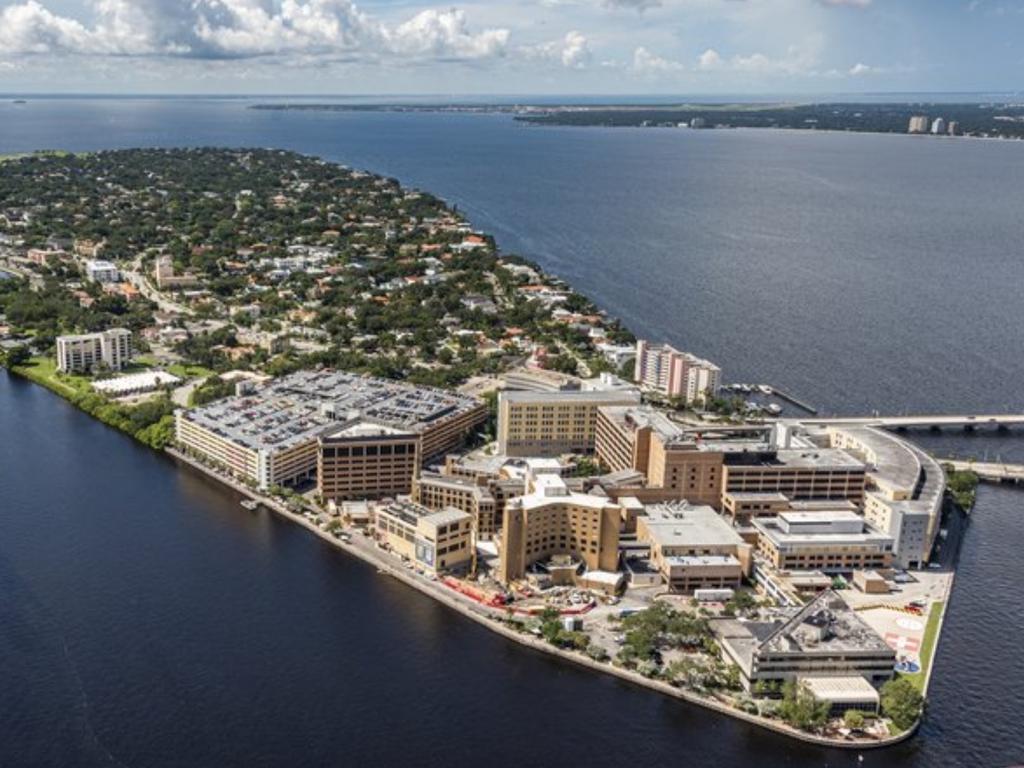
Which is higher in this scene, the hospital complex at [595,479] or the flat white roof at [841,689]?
the hospital complex at [595,479]

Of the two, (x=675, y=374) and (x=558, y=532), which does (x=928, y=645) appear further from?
(x=675, y=374)

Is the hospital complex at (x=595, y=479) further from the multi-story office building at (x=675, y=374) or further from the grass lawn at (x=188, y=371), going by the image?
the grass lawn at (x=188, y=371)

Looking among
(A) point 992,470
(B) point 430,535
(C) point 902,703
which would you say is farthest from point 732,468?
(C) point 902,703

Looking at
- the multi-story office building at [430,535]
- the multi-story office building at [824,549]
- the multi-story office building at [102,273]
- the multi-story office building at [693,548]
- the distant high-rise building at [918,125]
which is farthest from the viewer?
the distant high-rise building at [918,125]

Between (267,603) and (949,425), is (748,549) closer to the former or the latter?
(267,603)

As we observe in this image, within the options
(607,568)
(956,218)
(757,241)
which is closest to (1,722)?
(607,568)

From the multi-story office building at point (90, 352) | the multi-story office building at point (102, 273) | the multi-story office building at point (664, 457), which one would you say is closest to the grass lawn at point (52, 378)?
the multi-story office building at point (90, 352)
